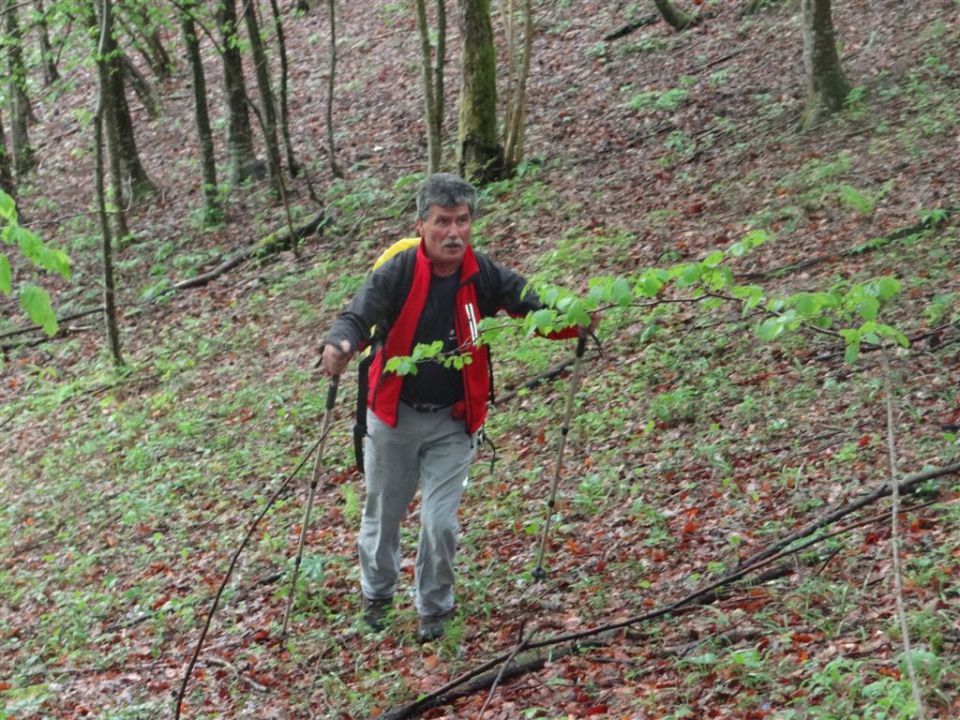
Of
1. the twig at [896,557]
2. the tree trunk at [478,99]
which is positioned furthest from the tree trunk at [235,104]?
Result: the twig at [896,557]

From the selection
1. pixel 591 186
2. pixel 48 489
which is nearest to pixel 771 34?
pixel 591 186

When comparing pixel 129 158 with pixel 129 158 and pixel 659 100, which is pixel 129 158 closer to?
pixel 129 158

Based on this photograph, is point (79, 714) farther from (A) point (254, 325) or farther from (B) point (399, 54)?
(B) point (399, 54)

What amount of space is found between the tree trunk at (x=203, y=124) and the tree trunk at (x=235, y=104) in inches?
16.2

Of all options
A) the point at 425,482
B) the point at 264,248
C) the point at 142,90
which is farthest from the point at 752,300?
the point at 142,90

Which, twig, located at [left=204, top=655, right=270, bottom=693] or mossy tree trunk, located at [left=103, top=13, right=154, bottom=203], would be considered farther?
mossy tree trunk, located at [left=103, top=13, right=154, bottom=203]

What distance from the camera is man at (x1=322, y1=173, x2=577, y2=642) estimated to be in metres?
5.55

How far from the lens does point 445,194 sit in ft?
18.1

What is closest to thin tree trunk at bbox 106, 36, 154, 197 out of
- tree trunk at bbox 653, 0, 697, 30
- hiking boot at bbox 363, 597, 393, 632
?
tree trunk at bbox 653, 0, 697, 30

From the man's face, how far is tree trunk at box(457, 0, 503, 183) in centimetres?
916

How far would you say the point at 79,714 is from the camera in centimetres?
623

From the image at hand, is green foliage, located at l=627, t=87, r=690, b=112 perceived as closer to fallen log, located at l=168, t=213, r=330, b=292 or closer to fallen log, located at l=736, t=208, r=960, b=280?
fallen log, located at l=168, t=213, r=330, b=292

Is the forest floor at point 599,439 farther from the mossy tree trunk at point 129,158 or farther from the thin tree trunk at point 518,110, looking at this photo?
the mossy tree trunk at point 129,158

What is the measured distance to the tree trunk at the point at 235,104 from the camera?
1705cm
